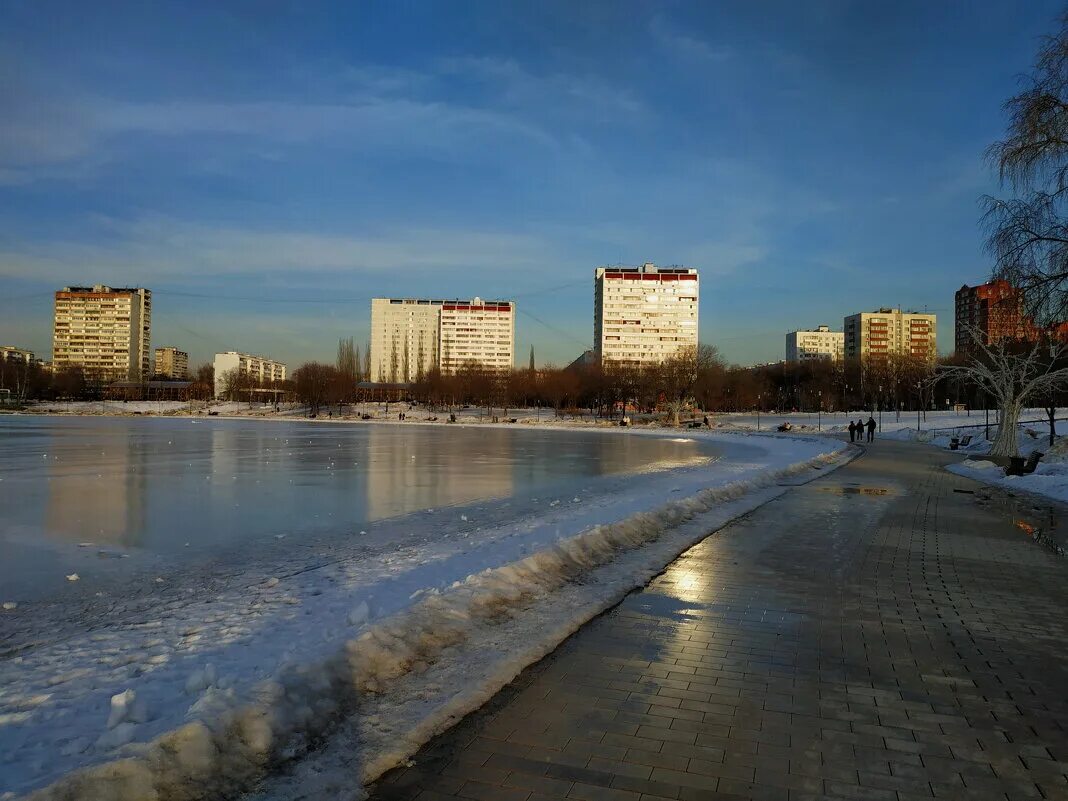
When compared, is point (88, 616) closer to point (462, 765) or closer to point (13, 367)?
point (462, 765)

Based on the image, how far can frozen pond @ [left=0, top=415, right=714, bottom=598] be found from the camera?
378 inches

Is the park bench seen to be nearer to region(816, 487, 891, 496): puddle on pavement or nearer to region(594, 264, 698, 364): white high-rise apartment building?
region(816, 487, 891, 496): puddle on pavement

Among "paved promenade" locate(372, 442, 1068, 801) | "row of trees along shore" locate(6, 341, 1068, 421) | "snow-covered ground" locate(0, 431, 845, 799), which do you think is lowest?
"paved promenade" locate(372, 442, 1068, 801)

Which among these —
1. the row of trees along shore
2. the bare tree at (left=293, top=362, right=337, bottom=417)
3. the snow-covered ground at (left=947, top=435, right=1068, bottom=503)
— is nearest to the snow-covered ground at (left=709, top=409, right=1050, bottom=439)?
the row of trees along shore

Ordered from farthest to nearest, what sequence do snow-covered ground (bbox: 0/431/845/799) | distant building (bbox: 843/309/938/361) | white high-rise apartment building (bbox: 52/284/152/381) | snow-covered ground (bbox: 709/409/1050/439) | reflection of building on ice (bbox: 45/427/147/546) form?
white high-rise apartment building (bbox: 52/284/152/381) < distant building (bbox: 843/309/938/361) < snow-covered ground (bbox: 709/409/1050/439) < reflection of building on ice (bbox: 45/427/147/546) < snow-covered ground (bbox: 0/431/845/799)

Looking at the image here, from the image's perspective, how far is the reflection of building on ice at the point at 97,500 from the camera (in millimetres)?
10492

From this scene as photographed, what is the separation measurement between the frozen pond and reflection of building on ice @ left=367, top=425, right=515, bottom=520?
0.13 feet

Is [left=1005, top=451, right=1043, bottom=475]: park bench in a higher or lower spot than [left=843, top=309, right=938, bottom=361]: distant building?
lower

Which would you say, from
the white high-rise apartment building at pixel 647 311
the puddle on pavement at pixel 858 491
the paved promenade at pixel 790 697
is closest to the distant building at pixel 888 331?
the white high-rise apartment building at pixel 647 311

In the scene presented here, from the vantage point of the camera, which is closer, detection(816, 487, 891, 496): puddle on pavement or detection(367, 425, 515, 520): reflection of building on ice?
detection(367, 425, 515, 520): reflection of building on ice

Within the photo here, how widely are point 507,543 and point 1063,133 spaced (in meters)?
12.7

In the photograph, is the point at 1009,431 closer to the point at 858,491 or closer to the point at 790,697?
the point at 858,491

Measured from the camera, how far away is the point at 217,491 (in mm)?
15602

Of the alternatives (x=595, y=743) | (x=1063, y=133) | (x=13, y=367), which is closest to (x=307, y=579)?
(x=595, y=743)
